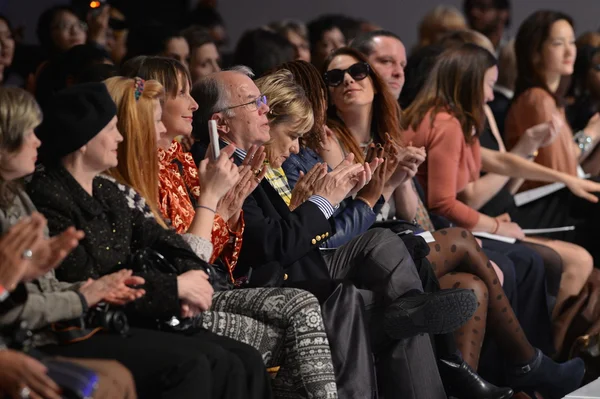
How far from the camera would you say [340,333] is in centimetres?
344

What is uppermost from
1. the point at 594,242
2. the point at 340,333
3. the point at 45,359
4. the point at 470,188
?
the point at 45,359

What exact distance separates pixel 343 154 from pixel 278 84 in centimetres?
48

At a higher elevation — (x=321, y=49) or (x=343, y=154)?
(x=343, y=154)

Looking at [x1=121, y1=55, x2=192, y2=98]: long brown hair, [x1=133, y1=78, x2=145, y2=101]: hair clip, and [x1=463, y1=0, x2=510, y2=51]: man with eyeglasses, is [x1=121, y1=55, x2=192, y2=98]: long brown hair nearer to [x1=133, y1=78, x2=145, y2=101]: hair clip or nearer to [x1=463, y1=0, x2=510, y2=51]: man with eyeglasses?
[x1=133, y1=78, x2=145, y2=101]: hair clip

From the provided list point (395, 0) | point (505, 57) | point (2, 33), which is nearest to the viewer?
point (2, 33)

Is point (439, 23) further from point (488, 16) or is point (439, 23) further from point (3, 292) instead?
point (3, 292)

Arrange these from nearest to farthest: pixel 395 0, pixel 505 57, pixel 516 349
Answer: pixel 516 349 → pixel 505 57 → pixel 395 0

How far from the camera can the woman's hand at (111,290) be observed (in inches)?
109

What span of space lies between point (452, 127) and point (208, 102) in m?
1.37

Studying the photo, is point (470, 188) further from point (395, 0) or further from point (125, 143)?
point (395, 0)

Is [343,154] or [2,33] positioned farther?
[2,33]

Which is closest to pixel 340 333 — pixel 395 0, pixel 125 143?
pixel 125 143

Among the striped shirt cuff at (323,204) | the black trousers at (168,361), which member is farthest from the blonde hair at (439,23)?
the black trousers at (168,361)

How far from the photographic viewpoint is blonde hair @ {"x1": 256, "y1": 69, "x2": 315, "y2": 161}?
404 cm
